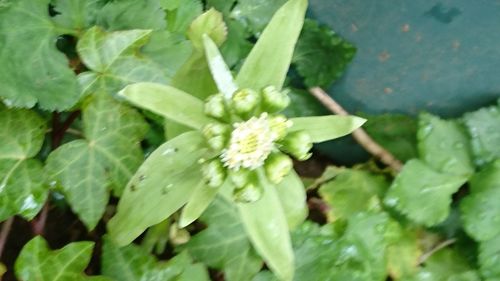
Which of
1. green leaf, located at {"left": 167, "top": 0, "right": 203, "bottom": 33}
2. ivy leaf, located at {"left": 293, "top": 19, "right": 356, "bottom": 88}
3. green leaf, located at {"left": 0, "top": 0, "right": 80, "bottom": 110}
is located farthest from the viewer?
ivy leaf, located at {"left": 293, "top": 19, "right": 356, "bottom": 88}

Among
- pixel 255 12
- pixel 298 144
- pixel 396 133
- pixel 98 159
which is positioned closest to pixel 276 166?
pixel 298 144

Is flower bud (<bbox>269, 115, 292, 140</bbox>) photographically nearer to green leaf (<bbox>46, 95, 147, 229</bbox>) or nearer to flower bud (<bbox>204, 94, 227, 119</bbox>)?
flower bud (<bbox>204, 94, 227, 119</bbox>)

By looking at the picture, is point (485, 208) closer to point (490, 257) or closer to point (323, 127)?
point (490, 257)

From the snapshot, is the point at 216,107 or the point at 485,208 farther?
the point at 485,208

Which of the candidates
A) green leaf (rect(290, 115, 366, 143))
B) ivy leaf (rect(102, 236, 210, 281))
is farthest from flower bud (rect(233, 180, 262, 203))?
ivy leaf (rect(102, 236, 210, 281))

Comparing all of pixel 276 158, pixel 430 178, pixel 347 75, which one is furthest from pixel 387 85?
pixel 276 158

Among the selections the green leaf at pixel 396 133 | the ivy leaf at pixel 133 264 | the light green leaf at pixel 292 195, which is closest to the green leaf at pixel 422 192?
the green leaf at pixel 396 133

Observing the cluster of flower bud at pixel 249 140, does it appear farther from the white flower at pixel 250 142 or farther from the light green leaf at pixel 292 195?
the light green leaf at pixel 292 195
